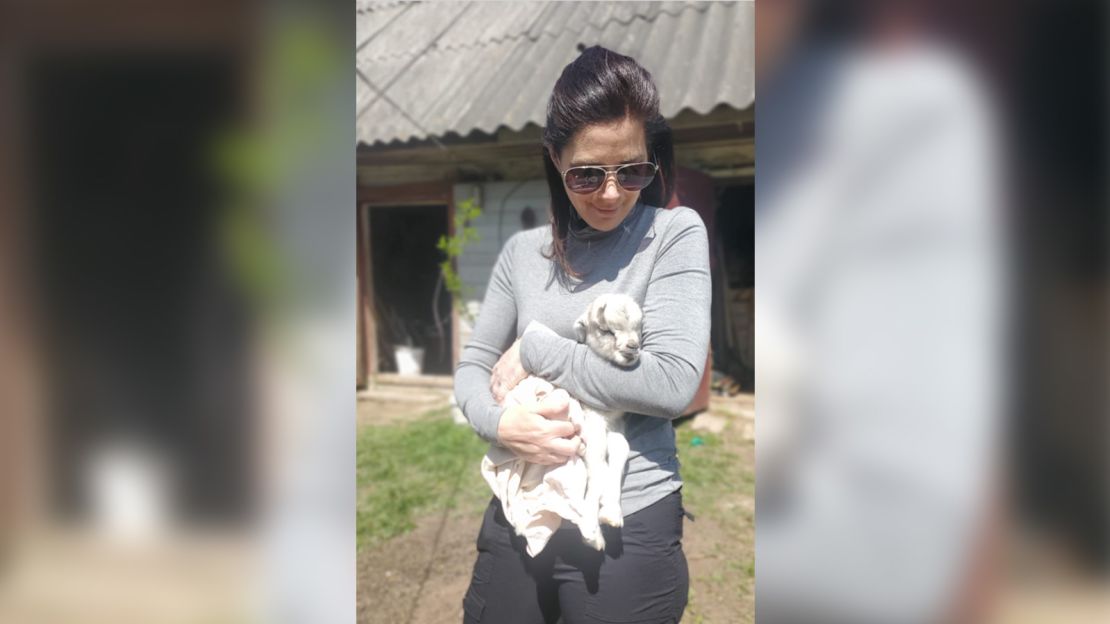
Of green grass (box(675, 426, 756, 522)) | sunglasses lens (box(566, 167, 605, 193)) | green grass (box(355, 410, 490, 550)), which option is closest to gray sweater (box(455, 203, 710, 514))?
sunglasses lens (box(566, 167, 605, 193))

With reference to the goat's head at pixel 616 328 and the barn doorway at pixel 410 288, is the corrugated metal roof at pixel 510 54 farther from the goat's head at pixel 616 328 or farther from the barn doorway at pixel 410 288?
the goat's head at pixel 616 328

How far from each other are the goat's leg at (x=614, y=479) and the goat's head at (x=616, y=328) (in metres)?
0.17

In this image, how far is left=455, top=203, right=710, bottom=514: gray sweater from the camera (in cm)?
107

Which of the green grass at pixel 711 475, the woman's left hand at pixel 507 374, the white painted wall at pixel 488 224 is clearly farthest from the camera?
the white painted wall at pixel 488 224

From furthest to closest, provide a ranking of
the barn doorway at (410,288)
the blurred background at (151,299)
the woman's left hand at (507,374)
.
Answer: the barn doorway at (410,288)
the woman's left hand at (507,374)
the blurred background at (151,299)

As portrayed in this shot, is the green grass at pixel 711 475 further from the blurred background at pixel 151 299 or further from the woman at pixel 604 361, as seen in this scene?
the blurred background at pixel 151 299

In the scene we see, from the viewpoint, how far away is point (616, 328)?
1078 millimetres

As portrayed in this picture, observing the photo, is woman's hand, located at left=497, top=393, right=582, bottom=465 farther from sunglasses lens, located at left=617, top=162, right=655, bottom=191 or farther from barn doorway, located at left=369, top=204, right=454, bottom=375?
barn doorway, located at left=369, top=204, right=454, bottom=375

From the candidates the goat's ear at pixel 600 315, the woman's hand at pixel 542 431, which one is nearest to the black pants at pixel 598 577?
the woman's hand at pixel 542 431

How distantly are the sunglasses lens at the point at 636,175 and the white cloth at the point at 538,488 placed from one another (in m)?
0.42

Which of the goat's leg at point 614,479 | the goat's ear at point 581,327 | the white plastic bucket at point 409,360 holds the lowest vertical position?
the white plastic bucket at point 409,360

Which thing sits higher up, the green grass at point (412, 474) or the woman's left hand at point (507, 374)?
the woman's left hand at point (507, 374)

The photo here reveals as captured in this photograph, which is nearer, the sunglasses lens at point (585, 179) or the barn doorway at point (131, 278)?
the barn doorway at point (131, 278)

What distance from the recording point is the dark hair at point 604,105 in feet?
3.63
